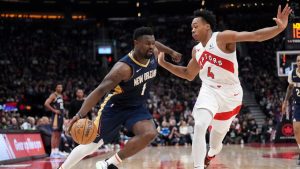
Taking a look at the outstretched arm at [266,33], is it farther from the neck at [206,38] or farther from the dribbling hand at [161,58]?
the dribbling hand at [161,58]

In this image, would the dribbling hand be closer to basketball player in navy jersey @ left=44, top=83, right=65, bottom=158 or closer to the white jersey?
the white jersey

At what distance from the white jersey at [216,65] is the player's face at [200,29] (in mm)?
137

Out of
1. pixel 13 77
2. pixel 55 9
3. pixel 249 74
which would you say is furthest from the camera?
pixel 55 9

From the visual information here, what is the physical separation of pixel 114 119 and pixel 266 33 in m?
2.01

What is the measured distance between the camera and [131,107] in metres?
6.14

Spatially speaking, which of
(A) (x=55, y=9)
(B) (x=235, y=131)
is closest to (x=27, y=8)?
(A) (x=55, y=9)

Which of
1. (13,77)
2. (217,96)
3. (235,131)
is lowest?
(235,131)

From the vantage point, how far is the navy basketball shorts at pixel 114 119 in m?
6.04

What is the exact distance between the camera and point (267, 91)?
27.8 metres

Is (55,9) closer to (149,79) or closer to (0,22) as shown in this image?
(0,22)

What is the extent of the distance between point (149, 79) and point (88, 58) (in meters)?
26.5

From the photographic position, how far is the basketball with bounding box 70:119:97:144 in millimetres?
5473

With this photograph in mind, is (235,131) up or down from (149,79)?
down

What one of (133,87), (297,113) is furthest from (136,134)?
(297,113)
